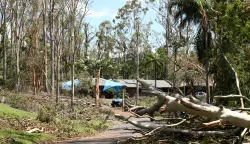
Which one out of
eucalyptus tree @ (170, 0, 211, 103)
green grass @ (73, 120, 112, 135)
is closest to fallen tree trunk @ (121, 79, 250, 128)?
green grass @ (73, 120, 112, 135)

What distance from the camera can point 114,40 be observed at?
61.1 metres

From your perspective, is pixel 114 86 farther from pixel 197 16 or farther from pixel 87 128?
pixel 87 128

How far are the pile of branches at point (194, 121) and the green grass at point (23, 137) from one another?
5464mm

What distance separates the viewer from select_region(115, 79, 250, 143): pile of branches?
548 cm

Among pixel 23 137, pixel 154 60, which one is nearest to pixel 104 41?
pixel 154 60

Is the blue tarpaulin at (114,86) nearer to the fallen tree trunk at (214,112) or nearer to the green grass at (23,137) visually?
the green grass at (23,137)

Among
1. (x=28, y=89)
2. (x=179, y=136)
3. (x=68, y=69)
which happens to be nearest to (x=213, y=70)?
(x=179, y=136)

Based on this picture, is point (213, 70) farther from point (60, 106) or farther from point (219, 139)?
point (219, 139)

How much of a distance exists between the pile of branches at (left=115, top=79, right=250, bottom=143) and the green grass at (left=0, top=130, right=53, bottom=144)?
5.46 metres

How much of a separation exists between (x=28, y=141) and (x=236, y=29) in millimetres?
8459

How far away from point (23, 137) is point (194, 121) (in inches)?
279

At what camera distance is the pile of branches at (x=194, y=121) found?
5480 mm

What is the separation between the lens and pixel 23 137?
13070mm

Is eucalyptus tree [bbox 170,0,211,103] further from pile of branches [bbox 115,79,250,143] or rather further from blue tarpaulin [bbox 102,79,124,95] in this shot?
blue tarpaulin [bbox 102,79,124,95]
